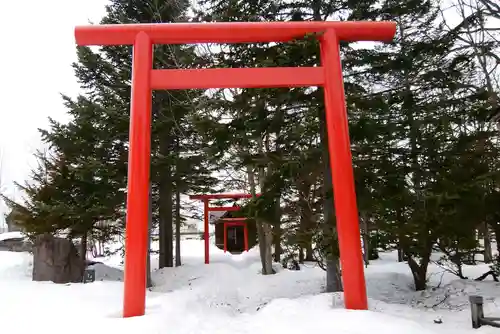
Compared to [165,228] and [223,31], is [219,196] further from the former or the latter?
[223,31]

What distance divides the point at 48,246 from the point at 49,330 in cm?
542

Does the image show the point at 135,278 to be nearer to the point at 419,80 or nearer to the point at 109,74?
the point at 419,80

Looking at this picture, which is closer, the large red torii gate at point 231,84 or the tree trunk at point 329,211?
the large red torii gate at point 231,84

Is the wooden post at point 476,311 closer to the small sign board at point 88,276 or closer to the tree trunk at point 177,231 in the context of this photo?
the small sign board at point 88,276

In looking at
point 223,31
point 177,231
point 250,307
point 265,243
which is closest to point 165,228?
point 177,231

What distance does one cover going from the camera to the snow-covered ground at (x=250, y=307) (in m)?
4.67

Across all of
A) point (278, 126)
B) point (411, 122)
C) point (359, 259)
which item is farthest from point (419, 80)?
point (359, 259)

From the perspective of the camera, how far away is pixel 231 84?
Answer: 5.71 m

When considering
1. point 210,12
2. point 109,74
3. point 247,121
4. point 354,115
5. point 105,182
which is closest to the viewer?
point 247,121

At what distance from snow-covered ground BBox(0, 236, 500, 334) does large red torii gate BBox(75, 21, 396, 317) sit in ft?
1.97

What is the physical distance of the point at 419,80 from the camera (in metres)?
8.29

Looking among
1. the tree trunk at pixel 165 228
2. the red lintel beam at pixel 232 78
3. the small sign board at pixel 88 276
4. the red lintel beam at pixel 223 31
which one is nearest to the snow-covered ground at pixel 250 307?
the small sign board at pixel 88 276

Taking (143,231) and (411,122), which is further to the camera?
(411,122)

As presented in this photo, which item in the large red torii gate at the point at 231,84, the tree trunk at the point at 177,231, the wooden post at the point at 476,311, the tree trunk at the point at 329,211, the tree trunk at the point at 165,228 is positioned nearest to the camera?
the wooden post at the point at 476,311
